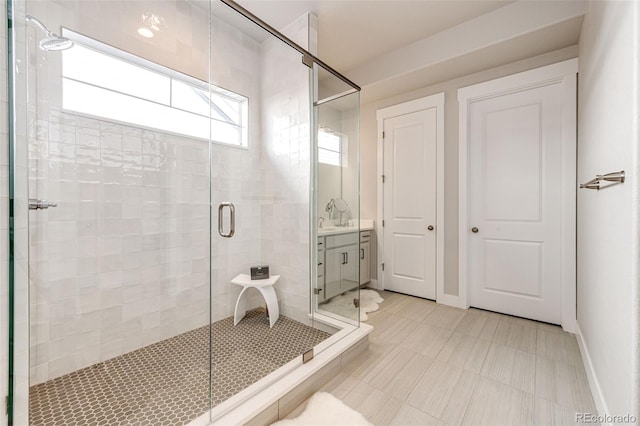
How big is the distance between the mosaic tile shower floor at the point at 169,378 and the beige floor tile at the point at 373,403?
1.47ft

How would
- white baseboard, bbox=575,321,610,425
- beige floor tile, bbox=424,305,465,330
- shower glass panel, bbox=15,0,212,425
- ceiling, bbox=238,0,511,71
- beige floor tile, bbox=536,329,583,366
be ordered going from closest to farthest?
white baseboard, bbox=575,321,610,425
shower glass panel, bbox=15,0,212,425
beige floor tile, bbox=536,329,583,366
ceiling, bbox=238,0,511,71
beige floor tile, bbox=424,305,465,330

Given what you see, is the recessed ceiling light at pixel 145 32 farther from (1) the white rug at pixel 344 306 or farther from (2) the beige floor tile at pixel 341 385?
(2) the beige floor tile at pixel 341 385

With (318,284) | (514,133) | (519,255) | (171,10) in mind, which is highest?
(171,10)

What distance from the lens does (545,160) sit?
2465mm

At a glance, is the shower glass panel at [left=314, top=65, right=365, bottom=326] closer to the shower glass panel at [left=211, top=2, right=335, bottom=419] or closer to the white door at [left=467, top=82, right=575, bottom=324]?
the shower glass panel at [left=211, top=2, right=335, bottom=419]

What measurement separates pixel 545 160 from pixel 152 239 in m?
3.48

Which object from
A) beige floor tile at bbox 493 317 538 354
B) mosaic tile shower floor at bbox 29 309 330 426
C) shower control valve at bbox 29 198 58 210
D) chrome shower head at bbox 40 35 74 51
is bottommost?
beige floor tile at bbox 493 317 538 354

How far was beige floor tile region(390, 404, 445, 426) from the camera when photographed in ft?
4.39

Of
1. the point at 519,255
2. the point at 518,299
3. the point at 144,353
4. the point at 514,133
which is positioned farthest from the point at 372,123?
the point at 144,353

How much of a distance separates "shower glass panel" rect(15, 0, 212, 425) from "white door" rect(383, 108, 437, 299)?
78.8 inches

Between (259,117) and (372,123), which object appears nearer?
(259,117)

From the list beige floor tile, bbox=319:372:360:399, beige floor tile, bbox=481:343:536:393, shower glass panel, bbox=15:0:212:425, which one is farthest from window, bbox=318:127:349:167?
beige floor tile, bbox=481:343:536:393

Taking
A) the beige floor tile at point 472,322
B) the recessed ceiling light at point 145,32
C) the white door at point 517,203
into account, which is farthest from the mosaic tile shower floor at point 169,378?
the recessed ceiling light at point 145,32

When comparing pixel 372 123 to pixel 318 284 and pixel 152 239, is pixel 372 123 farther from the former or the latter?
pixel 152 239
